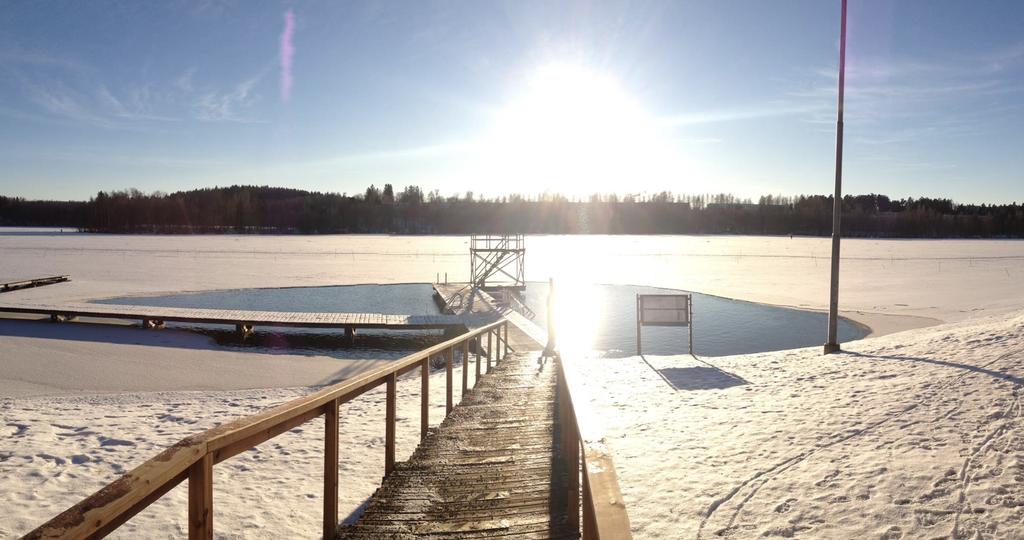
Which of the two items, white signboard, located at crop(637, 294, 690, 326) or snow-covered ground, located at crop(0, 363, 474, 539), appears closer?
snow-covered ground, located at crop(0, 363, 474, 539)

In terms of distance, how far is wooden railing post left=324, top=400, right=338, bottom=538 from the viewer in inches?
132

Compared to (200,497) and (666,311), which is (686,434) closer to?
(200,497)

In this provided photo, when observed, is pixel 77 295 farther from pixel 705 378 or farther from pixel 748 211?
pixel 748 211

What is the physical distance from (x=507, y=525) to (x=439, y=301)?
87.5 ft

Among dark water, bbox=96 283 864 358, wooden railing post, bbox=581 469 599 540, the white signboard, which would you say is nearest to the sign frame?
the white signboard

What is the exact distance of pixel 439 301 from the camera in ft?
98.3

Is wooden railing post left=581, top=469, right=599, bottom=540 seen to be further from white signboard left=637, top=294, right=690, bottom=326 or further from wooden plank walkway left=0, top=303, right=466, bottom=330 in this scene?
wooden plank walkway left=0, top=303, right=466, bottom=330

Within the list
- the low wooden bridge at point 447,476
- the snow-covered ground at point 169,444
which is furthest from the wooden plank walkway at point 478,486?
the snow-covered ground at point 169,444

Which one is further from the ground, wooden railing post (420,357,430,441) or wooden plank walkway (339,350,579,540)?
wooden railing post (420,357,430,441)

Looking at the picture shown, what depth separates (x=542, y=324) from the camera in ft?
71.9

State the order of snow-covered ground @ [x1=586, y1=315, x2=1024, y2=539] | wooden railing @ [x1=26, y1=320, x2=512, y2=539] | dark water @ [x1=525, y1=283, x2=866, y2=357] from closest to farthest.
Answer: wooden railing @ [x1=26, y1=320, x2=512, y2=539] < snow-covered ground @ [x1=586, y1=315, x2=1024, y2=539] < dark water @ [x1=525, y1=283, x2=866, y2=357]

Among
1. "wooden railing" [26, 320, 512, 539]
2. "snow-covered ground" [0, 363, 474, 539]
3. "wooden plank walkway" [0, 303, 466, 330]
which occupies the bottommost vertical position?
"wooden plank walkway" [0, 303, 466, 330]

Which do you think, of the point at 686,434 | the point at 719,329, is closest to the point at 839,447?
the point at 686,434

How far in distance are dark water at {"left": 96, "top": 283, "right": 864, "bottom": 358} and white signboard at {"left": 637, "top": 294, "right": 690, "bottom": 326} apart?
1677 millimetres
